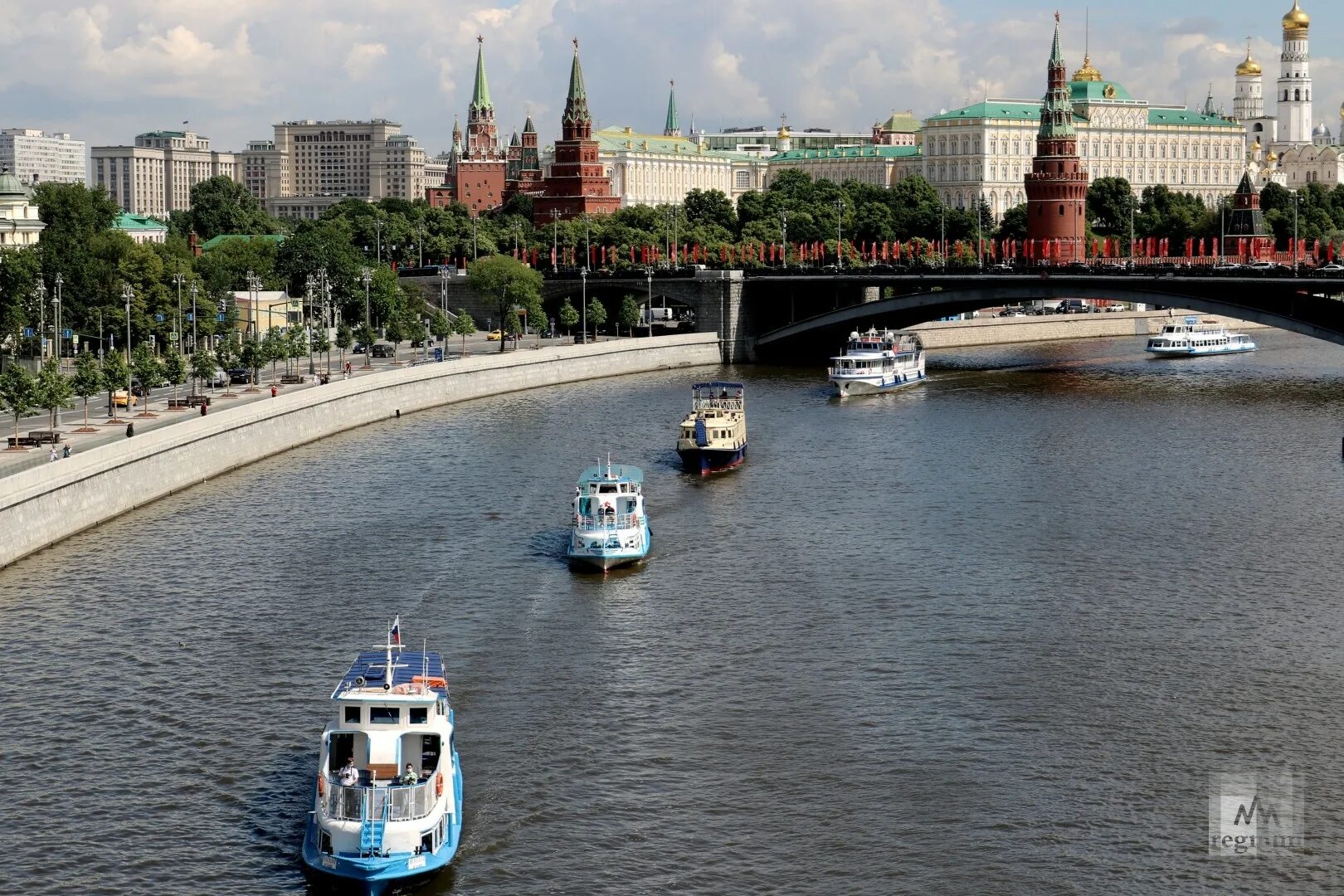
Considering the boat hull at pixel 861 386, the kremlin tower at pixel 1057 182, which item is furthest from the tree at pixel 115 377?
the kremlin tower at pixel 1057 182

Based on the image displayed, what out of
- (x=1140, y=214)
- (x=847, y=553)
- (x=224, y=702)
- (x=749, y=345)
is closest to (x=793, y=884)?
(x=224, y=702)

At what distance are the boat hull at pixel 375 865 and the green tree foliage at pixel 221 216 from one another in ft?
475

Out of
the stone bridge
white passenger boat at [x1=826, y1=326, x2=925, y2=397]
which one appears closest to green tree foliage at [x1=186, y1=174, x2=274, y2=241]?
the stone bridge

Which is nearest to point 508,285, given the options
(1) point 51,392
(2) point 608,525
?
(1) point 51,392

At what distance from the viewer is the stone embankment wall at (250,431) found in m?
47.4

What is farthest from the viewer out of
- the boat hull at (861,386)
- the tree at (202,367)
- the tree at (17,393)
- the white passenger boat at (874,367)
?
the white passenger boat at (874,367)

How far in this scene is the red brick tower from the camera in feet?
565

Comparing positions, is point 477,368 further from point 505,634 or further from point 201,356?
point 505,634

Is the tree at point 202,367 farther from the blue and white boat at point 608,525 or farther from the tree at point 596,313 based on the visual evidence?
the tree at point 596,313

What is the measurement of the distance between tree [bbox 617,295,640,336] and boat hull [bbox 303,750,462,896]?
85236 millimetres

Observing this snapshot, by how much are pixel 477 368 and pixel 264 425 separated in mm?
22704

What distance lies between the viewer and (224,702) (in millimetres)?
35062

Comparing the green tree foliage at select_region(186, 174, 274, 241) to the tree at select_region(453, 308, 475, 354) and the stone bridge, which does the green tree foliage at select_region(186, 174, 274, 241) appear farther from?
the tree at select_region(453, 308, 475, 354)

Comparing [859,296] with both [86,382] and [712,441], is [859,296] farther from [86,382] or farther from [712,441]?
[86,382]
